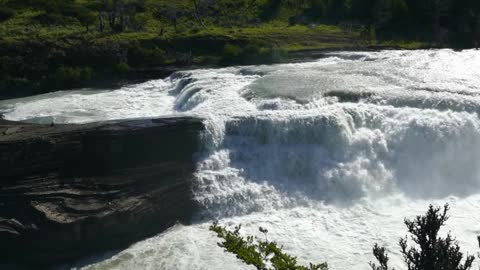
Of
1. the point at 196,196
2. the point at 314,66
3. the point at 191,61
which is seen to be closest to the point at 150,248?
the point at 196,196

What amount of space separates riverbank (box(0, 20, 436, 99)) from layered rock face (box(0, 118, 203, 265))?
58.6 feet

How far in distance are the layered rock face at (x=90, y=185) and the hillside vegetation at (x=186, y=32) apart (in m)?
18.7

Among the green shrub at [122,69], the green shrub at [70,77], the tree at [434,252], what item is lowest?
the green shrub at [70,77]

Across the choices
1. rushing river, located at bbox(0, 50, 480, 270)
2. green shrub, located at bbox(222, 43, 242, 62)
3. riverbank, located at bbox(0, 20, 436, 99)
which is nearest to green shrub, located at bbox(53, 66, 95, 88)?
riverbank, located at bbox(0, 20, 436, 99)

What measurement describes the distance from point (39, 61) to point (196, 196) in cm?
2539

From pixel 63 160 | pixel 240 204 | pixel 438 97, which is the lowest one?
pixel 240 204

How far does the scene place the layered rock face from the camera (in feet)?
53.9

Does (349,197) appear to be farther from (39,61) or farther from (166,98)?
(39,61)

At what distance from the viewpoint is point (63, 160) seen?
1788 cm

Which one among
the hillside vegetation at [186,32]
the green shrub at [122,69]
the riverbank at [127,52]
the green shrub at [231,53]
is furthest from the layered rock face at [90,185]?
the green shrub at [231,53]

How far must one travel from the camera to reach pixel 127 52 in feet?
135

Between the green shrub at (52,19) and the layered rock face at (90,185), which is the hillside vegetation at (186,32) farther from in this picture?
the layered rock face at (90,185)

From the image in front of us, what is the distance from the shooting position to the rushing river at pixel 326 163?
664 inches

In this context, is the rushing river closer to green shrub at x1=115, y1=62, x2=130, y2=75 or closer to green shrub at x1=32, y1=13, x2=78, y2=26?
green shrub at x1=115, y1=62, x2=130, y2=75
